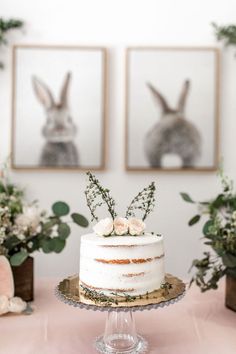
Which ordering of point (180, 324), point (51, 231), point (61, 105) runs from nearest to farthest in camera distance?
point (180, 324) < point (51, 231) < point (61, 105)

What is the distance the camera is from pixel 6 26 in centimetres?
279

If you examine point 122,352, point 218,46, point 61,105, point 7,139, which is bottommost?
point 122,352

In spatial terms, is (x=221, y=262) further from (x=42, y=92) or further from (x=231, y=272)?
(x=42, y=92)

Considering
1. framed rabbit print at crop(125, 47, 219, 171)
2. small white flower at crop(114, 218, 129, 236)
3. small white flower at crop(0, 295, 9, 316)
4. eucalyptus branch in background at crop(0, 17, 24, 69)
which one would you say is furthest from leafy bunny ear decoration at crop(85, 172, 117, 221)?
eucalyptus branch in background at crop(0, 17, 24, 69)

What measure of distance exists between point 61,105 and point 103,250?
1.74 meters

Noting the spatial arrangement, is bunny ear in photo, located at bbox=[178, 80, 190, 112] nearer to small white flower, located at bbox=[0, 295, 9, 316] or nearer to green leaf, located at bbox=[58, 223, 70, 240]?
green leaf, located at bbox=[58, 223, 70, 240]

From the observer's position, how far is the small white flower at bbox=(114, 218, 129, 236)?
1.33 metres

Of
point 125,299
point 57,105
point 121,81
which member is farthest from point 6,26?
point 125,299

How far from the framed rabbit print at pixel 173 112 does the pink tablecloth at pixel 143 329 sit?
50.2 inches

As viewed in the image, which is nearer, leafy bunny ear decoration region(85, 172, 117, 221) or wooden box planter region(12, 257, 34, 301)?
leafy bunny ear decoration region(85, 172, 117, 221)

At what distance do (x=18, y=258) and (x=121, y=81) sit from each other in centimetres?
159

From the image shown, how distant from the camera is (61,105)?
2.85m

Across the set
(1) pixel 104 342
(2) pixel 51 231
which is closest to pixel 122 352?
(1) pixel 104 342

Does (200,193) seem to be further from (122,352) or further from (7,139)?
(122,352)
